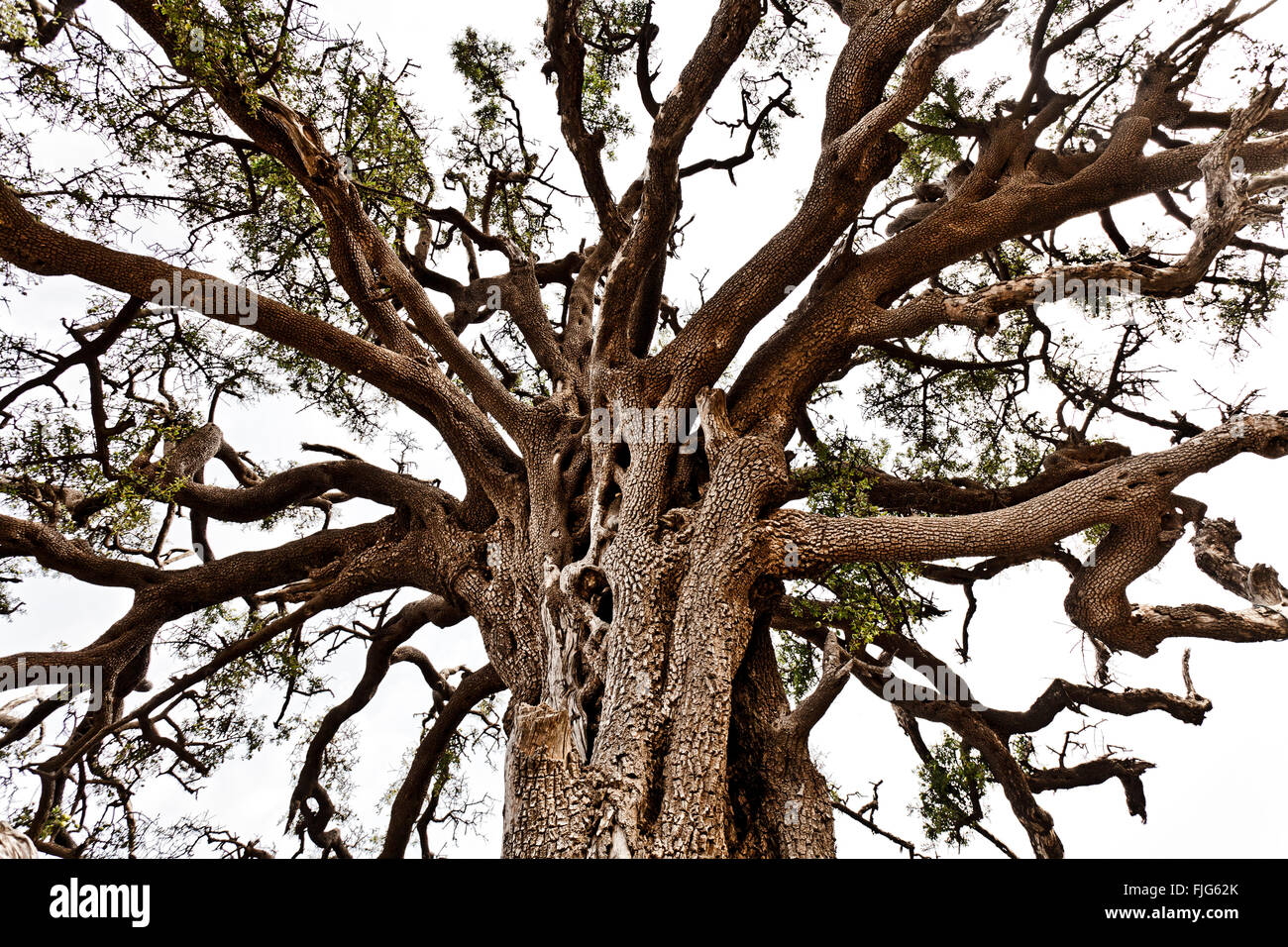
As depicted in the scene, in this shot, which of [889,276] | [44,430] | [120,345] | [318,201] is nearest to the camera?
[318,201]

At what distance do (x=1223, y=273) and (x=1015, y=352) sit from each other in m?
1.73

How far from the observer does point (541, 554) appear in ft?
16.2

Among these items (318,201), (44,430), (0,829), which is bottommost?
(0,829)

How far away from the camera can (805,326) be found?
17.6ft

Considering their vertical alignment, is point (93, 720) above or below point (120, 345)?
below

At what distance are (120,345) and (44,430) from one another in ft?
3.40

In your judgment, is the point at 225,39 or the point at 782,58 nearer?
the point at 225,39

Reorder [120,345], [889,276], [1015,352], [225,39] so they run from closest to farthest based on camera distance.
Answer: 1. [225,39]
2. [889,276]
3. [120,345]
4. [1015,352]

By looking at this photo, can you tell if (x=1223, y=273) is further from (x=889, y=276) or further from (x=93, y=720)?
(x=93, y=720)

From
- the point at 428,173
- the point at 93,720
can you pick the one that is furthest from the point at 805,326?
the point at 93,720

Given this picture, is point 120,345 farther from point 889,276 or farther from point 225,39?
point 889,276

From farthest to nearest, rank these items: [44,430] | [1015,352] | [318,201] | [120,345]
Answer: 1. [1015,352]
2. [120,345]
3. [44,430]
4. [318,201]
